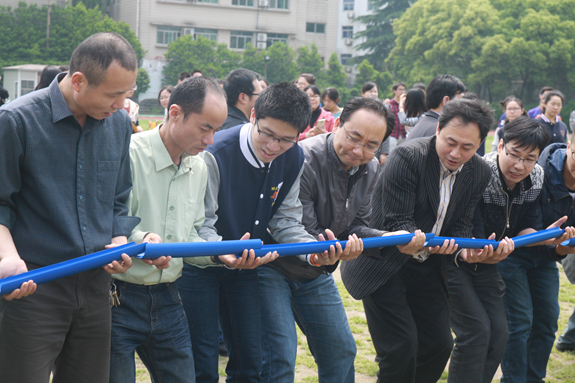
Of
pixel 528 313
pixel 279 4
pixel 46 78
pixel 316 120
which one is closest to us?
pixel 528 313

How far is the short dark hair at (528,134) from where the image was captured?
3814 millimetres

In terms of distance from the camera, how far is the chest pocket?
8.43 feet

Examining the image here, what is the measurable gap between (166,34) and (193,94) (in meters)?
44.4

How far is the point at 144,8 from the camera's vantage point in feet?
143

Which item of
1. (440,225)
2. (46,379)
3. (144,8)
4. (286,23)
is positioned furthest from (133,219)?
(286,23)

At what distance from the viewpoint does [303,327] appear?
3.53 m

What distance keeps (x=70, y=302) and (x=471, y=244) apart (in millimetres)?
2483

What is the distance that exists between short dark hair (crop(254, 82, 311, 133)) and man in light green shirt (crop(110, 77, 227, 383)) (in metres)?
0.32

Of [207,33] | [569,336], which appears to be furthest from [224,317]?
[207,33]

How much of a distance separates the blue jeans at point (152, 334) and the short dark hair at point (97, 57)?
105 cm

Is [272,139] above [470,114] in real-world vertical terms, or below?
Answer: below

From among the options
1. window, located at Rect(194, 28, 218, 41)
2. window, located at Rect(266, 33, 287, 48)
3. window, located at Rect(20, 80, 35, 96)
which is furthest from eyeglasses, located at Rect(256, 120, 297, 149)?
window, located at Rect(266, 33, 287, 48)

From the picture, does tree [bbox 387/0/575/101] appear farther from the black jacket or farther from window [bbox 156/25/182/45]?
the black jacket

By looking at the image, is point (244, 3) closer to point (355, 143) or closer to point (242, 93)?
point (242, 93)
